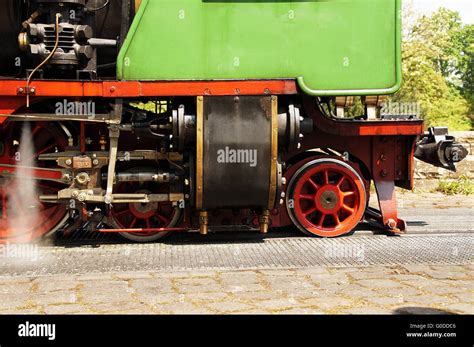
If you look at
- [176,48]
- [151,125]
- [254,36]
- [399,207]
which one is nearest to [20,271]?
[151,125]

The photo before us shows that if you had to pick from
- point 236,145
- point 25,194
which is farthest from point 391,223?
point 25,194

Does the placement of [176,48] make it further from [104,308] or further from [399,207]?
[399,207]

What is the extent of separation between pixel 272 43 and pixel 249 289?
2.62 m

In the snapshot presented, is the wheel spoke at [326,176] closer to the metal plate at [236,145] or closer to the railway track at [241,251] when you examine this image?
the railway track at [241,251]

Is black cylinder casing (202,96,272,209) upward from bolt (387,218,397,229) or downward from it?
upward

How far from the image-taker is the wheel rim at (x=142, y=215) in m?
6.51

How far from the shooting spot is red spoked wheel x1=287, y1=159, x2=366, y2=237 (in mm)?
6691

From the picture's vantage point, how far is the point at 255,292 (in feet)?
14.9

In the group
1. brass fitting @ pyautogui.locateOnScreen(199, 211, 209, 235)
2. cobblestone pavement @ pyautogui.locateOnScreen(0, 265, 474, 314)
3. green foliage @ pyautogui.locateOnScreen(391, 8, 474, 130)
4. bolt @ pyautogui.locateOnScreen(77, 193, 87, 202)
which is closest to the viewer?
cobblestone pavement @ pyautogui.locateOnScreen(0, 265, 474, 314)

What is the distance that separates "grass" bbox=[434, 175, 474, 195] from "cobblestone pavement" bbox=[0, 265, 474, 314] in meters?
6.08

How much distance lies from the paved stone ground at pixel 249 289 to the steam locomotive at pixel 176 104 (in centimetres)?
84

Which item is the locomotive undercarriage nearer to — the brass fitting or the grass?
the brass fitting

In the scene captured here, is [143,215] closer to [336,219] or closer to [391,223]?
[336,219]

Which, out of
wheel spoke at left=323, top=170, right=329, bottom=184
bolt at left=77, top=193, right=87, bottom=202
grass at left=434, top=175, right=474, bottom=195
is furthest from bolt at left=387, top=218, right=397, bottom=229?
grass at left=434, top=175, right=474, bottom=195
